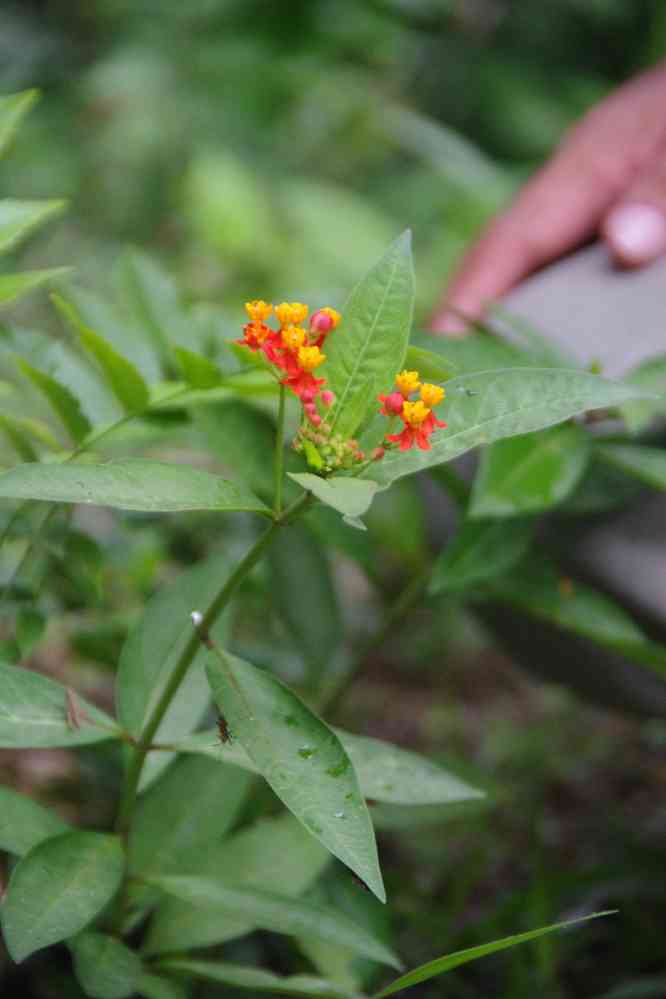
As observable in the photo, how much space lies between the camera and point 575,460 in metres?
1.04

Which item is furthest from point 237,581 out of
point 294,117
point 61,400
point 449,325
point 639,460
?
point 294,117

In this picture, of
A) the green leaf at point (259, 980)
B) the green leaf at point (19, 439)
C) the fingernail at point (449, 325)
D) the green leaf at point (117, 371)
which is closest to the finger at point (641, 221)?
the fingernail at point (449, 325)

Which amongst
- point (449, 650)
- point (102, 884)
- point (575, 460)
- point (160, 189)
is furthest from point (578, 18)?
point (102, 884)

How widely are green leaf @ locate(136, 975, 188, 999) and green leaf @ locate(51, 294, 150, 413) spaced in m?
0.46

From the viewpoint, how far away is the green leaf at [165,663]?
0.91m

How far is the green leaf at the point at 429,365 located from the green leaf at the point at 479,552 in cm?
26

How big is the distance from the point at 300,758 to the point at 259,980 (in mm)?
255

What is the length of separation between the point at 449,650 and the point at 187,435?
1.04 meters

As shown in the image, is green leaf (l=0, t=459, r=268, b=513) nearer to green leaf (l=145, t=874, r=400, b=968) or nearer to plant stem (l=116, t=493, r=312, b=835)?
plant stem (l=116, t=493, r=312, b=835)

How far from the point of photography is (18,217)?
35.6 inches

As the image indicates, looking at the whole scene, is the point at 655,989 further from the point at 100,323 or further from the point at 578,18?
the point at 578,18

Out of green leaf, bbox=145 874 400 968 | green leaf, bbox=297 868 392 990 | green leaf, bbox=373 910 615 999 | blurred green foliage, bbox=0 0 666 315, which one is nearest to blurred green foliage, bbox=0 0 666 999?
blurred green foliage, bbox=0 0 666 315

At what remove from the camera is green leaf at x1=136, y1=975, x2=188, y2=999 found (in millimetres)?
893

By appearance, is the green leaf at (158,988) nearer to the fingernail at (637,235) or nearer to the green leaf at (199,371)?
the green leaf at (199,371)
